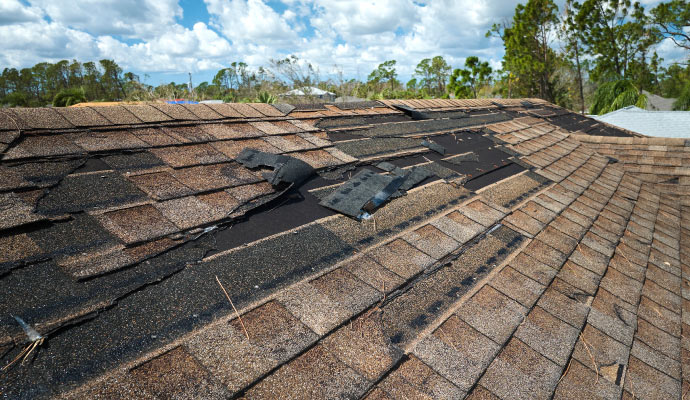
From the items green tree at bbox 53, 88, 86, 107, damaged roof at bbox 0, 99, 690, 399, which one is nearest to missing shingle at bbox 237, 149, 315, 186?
damaged roof at bbox 0, 99, 690, 399

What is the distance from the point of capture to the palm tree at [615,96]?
22.1 metres

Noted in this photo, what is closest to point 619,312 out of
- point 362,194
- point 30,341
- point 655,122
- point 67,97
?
point 362,194

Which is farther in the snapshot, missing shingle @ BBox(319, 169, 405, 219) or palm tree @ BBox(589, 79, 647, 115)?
palm tree @ BBox(589, 79, 647, 115)

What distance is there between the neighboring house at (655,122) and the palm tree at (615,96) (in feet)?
23.0

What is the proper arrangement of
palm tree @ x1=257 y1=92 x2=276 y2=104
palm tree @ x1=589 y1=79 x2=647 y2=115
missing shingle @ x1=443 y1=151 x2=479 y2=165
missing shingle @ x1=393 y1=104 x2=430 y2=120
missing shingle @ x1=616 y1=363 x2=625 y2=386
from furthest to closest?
palm tree @ x1=589 y1=79 x2=647 y2=115 < palm tree @ x1=257 y1=92 x2=276 y2=104 < missing shingle @ x1=393 y1=104 x2=430 y2=120 < missing shingle @ x1=443 y1=151 x2=479 y2=165 < missing shingle @ x1=616 y1=363 x2=625 y2=386

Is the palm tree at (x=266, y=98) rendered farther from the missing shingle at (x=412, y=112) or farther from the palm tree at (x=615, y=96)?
the palm tree at (x=615, y=96)

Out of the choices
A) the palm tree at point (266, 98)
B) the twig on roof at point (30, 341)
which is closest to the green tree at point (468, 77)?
the palm tree at point (266, 98)

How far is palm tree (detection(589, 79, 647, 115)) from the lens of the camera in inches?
869

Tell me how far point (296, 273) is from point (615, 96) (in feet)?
98.3

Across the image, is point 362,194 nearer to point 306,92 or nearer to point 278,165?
point 278,165

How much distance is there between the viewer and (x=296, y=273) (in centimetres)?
192

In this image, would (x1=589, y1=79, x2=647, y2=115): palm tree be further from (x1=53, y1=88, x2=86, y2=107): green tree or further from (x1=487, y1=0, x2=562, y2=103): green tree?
(x1=53, y1=88, x2=86, y2=107): green tree

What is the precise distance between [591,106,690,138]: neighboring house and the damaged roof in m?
13.1

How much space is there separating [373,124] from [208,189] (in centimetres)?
295
